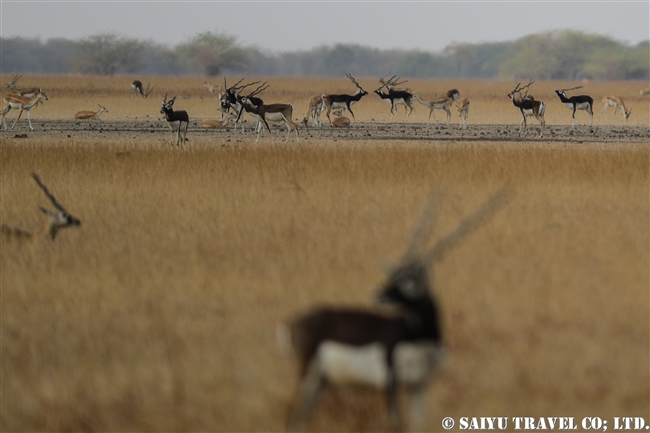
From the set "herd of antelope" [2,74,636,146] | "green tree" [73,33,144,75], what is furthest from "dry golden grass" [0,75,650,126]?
"green tree" [73,33,144,75]

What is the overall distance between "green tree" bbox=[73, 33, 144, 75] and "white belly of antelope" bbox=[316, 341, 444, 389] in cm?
8605

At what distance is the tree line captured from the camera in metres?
89.8

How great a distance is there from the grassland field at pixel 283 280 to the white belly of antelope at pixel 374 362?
731 millimetres

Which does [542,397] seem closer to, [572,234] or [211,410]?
[211,410]

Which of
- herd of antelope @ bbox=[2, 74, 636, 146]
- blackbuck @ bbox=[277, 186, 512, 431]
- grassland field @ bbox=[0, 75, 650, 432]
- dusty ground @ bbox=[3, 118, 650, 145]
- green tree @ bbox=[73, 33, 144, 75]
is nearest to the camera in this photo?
blackbuck @ bbox=[277, 186, 512, 431]

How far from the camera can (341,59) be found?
420 ft

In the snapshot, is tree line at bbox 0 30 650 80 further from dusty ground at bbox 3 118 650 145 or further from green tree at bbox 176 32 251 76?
dusty ground at bbox 3 118 650 145

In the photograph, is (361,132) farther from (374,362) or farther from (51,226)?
(374,362)

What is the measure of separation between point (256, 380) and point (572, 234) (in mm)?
4307

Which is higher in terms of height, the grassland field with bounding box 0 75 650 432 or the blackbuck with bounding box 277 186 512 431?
the blackbuck with bounding box 277 186 512 431

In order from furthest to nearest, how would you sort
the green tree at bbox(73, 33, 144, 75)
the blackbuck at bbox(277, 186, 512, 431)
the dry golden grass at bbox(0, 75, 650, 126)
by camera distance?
the green tree at bbox(73, 33, 144, 75) < the dry golden grass at bbox(0, 75, 650, 126) < the blackbuck at bbox(277, 186, 512, 431)

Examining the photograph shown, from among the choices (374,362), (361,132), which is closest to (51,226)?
(374,362)

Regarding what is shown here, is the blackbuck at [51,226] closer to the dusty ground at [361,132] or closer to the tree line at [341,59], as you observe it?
the dusty ground at [361,132]

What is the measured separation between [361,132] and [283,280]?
15.0 m
